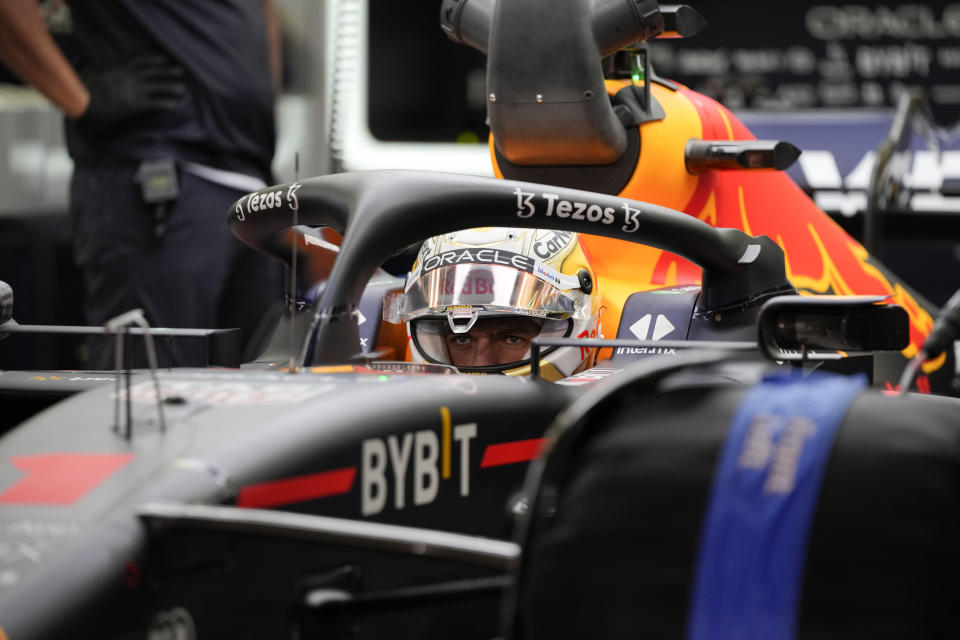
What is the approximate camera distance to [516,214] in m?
1.97

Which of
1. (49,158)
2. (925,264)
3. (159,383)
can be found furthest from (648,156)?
(49,158)

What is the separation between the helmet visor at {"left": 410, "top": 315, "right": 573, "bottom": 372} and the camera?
276 centimetres

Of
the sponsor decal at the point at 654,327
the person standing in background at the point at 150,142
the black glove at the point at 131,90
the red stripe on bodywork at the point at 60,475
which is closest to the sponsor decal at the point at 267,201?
the red stripe on bodywork at the point at 60,475

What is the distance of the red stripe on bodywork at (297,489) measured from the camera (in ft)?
4.53

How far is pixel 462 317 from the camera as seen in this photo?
2.66m

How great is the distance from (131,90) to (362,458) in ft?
12.5

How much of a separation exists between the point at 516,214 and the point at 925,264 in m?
5.30

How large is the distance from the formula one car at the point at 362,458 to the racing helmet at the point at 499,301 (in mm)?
470

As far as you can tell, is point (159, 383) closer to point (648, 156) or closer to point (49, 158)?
point (648, 156)

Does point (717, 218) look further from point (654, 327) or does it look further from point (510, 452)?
point (510, 452)

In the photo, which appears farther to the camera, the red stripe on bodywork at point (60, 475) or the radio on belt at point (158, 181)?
the radio on belt at point (158, 181)

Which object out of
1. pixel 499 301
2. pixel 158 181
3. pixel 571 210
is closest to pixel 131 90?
pixel 158 181

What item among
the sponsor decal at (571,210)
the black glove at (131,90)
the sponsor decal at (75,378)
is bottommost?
the sponsor decal at (75,378)

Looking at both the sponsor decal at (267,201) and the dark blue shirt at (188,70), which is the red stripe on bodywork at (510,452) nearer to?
the sponsor decal at (267,201)
